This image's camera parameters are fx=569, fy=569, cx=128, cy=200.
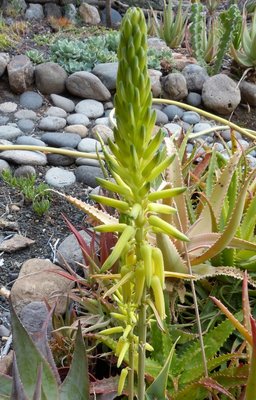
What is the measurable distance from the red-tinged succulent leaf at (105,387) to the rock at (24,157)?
1.89 metres

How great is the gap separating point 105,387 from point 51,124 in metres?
2.46

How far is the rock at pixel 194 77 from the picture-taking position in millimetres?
4293

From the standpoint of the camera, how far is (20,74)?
3.87 metres

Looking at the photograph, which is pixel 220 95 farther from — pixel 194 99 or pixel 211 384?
pixel 211 384

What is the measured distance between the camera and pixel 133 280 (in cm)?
68

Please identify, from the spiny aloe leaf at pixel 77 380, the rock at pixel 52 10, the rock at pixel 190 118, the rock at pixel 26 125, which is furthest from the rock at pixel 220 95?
the spiny aloe leaf at pixel 77 380

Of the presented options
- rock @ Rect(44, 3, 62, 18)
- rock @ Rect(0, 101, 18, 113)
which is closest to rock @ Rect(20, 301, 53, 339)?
rock @ Rect(0, 101, 18, 113)

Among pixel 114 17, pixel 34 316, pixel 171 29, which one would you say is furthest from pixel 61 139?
pixel 114 17

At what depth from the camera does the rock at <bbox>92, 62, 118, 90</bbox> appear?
4004mm

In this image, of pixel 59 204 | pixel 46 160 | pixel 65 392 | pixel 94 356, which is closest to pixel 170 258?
pixel 94 356

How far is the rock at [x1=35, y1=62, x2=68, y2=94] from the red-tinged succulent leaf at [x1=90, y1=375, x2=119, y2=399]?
9.77ft

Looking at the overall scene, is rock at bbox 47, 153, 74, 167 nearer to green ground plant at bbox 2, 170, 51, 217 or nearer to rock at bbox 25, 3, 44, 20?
green ground plant at bbox 2, 170, 51, 217

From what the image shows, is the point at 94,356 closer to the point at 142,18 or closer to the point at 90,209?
the point at 90,209

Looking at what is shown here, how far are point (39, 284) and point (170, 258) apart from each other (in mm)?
628
